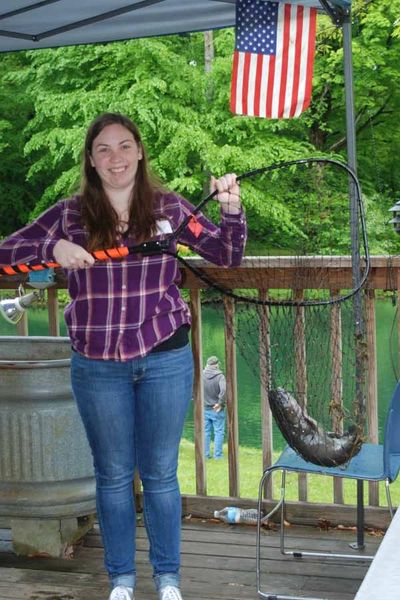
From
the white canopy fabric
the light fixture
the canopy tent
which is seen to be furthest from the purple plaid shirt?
the white canopy fabric

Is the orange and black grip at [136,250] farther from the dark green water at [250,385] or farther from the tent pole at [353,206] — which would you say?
the dark green water at [250,385]

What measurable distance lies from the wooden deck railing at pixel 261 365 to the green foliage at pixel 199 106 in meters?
13.0

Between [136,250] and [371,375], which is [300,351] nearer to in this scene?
[371,375]

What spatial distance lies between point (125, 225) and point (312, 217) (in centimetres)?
102

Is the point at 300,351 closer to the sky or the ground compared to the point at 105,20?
closer to the ground

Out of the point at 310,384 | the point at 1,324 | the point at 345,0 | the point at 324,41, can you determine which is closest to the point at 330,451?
the point at 310,384

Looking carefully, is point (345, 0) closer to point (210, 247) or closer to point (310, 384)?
point (210, 247)

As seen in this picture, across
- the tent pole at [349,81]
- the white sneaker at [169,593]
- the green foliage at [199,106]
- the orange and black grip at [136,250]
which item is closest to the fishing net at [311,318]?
the tent pole at [349,81]

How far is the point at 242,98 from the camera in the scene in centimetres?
435

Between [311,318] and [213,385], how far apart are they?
469 cm

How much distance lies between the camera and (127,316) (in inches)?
108

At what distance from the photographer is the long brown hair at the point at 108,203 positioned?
9.09 ft

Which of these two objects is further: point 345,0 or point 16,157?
point 16,157

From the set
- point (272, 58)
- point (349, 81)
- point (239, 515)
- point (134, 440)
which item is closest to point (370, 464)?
point (134, 440)
